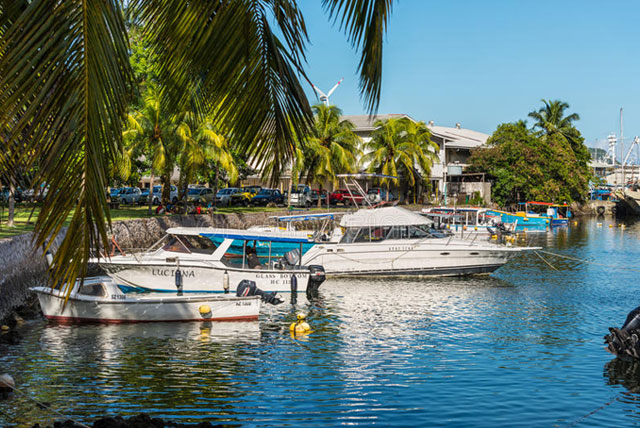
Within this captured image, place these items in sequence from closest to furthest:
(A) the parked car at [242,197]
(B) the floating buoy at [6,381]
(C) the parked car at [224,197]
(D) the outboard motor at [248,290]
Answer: (B) the floating buoy at [6,381]
(D) the outboard motor at [248,290]
(C) the parked car at [224,197]
(A) the parked car at [242,197]

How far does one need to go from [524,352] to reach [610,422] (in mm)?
4998

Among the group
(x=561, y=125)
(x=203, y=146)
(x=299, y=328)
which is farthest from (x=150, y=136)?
(x=561, y=125)

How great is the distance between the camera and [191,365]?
16.4m

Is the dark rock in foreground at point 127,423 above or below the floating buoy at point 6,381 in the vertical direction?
above

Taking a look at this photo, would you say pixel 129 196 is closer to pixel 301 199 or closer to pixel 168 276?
pixel 301 199

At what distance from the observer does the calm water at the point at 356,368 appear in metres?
13.2

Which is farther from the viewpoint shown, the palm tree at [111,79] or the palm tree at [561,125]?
the palm tree at [561,125]

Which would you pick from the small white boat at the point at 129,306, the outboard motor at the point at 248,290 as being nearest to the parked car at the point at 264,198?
the outboard motor at the point at 248,290

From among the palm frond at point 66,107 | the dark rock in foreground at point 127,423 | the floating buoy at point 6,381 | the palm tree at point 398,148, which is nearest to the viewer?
the palm frond at point 66,107

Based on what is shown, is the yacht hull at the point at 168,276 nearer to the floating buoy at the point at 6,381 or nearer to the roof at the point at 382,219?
the roof at the point at 382,219

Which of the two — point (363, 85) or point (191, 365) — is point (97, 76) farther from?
point (191, 365)

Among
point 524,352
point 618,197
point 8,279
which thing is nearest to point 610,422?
point 524,352

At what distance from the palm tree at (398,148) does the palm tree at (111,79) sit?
60318 mm

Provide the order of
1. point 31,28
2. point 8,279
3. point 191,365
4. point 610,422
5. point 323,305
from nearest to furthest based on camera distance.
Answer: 1. point 31,28
2. point 610,422
3. point 191,365
4. point 8,279
5. point 323,305
